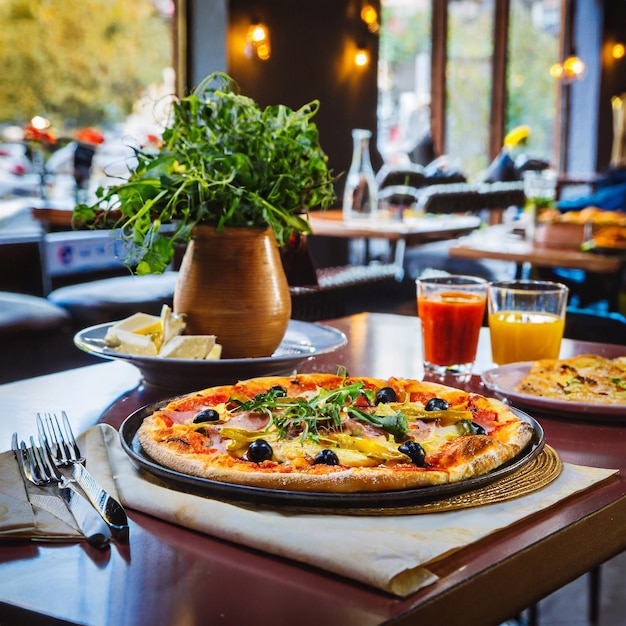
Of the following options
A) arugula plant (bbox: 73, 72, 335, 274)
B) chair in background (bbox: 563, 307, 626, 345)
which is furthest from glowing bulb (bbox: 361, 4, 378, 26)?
arugula plant (bbox: 73, 72, 335, 274)

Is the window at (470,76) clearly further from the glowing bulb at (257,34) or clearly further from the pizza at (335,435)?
the pizza at (335,435)

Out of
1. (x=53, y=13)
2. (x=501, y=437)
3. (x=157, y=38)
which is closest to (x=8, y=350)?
(x=501, y=437)

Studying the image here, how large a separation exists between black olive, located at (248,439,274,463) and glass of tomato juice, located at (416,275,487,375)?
Answer: 0.64 m

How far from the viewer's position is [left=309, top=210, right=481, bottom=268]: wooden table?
4398mm

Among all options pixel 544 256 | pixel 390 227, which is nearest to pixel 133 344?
pixel 544 256

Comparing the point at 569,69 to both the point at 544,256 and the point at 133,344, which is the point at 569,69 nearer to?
the point at 544,256

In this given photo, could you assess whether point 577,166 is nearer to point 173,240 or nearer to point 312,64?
point 312,64

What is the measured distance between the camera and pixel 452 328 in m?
1.47

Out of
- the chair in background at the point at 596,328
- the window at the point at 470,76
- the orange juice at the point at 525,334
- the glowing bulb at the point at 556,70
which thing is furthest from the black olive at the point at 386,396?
the glowing bulb at the point at 556,70

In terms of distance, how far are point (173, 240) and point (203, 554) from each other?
2.53ft

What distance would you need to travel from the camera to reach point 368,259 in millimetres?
6484

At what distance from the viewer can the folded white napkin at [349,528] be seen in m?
0.69

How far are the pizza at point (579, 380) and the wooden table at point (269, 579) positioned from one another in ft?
0.92

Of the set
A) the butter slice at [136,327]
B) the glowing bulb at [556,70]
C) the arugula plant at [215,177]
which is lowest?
the butter slice at [136,327]
